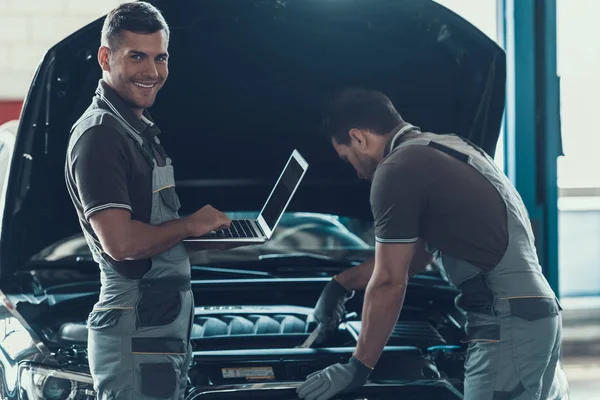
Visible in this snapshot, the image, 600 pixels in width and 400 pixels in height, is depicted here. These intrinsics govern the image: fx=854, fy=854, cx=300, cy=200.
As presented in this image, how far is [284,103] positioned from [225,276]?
2.06 feet

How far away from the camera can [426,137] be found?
2.25m

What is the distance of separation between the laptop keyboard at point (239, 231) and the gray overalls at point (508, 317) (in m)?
0.52

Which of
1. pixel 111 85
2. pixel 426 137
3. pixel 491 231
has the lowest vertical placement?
pixel 491 231

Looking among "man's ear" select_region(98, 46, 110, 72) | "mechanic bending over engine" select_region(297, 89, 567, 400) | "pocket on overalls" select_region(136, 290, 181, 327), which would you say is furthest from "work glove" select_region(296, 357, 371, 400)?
"man's ear" select_region(98, 46, 110, 72)

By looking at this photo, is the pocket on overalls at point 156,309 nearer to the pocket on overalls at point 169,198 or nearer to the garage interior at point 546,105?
the pocket on overalls at point 169,198

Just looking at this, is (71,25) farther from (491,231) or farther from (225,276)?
(491,231)

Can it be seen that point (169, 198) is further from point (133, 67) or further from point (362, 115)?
point (362, 115)

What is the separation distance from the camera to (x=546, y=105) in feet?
11.6

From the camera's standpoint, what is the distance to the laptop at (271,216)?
2312 mm

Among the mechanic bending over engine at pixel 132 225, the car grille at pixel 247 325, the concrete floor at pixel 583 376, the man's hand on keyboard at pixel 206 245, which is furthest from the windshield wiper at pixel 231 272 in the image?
the concrete floor at pixel 583 376

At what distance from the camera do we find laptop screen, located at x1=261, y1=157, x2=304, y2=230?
243 centimetres

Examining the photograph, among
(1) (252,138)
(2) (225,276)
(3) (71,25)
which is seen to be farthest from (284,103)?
(3) (71,25)

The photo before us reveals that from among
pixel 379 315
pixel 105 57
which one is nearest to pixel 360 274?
pixel 379 315

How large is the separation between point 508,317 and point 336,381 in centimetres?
46
